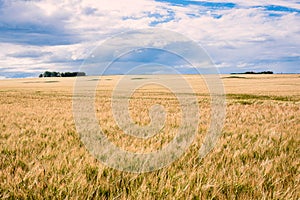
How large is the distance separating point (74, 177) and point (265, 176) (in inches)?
104

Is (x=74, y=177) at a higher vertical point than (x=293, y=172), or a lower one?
higher

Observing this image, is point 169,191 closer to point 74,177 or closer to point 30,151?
point 74,177

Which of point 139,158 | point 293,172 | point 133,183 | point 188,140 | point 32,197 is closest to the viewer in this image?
point 32,197

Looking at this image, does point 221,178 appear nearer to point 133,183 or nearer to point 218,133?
point 133,183

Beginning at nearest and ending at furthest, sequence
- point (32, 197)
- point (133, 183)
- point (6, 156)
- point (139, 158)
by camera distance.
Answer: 1. point (32, 197)
2. point (133, 183)
3. point (139, 158)
4. point (6, 156)

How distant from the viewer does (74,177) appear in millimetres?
3627

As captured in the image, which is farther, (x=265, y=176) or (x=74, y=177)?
(x=265, y=176)

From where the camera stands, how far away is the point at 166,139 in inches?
264

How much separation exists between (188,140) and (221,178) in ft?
9.20

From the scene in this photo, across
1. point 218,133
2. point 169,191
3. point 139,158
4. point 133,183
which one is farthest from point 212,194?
point 218,133

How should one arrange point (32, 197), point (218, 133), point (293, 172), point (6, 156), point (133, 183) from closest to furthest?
point (32, 197)
point (133, 183)
point (293, 172)
point (6, 156)
point (218, 133)

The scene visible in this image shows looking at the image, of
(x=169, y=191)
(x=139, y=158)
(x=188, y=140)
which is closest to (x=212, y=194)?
(x=169, y=191)

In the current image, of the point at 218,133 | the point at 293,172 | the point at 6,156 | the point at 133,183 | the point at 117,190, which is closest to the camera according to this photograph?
the point at 117,190

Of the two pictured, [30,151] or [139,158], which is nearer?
[139,158]
